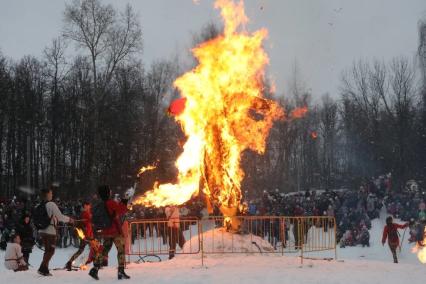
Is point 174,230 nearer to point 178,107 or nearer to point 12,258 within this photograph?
point 178,107

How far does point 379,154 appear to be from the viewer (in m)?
42.9

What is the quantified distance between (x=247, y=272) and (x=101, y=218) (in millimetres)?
3224

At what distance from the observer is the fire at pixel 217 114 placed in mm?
15539

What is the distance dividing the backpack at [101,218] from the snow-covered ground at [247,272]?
1040 millimetres

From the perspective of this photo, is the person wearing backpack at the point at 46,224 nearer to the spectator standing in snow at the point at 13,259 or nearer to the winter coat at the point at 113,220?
the winter coat at the point at 113,220

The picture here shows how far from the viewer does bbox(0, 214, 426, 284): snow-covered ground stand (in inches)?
433

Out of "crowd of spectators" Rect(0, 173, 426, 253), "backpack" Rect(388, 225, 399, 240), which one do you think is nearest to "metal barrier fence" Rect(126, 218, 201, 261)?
"crowd of spectators" Rect(0, 173, 426, 253)

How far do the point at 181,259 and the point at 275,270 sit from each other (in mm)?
2898

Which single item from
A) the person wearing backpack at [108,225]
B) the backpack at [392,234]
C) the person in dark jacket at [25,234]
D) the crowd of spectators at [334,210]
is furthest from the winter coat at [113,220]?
the backpack at [392,234]

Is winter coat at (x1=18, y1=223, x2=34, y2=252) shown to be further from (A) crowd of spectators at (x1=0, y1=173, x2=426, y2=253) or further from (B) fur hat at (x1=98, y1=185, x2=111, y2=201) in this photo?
(B) fur hat at (x1=98, y1=185, x2=111, y2=201)

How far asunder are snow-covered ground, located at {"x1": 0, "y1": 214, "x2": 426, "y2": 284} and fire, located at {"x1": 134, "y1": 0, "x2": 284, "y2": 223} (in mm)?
2086

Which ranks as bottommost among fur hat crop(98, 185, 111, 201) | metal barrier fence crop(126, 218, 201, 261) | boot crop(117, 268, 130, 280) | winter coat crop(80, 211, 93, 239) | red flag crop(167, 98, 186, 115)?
boot crop(117, 268, 130, 280)

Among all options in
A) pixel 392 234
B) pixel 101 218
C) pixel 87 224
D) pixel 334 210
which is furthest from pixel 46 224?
pixel 334 210

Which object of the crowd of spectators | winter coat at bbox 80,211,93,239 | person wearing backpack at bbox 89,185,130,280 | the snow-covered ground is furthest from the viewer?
the crowd of spectators
